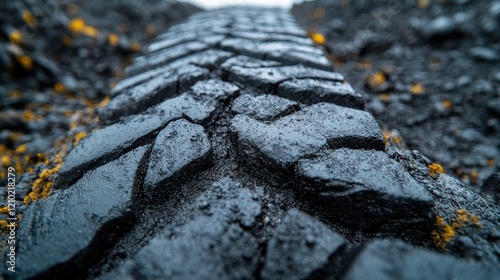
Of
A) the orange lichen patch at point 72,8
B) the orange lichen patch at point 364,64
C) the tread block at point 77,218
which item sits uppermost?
the orange lichen patch at point 72,8

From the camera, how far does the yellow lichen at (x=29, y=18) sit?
1600 millimetres

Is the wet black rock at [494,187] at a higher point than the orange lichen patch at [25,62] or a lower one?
higher

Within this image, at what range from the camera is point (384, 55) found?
193cm

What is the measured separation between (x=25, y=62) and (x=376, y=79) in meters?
2.10

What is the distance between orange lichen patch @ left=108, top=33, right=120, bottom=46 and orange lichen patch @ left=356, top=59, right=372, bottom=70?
185cm

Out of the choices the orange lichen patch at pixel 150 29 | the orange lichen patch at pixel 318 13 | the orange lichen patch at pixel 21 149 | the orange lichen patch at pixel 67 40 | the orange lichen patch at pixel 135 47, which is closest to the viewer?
the orange lichen patch at pixel 21 149

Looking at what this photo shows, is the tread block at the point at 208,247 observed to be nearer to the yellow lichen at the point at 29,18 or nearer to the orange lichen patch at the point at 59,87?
the orange lichen patch at the point at 59,87

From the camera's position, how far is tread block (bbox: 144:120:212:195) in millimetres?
682

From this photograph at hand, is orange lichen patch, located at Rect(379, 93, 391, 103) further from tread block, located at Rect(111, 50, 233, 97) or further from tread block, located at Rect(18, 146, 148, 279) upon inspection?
tread block, located at Rect(18, 146, 148, 279)

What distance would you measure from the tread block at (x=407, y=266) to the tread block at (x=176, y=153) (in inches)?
17.8

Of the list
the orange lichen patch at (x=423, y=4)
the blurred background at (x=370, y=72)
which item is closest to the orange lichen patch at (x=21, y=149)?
the blurred background at (x=370, y=72)

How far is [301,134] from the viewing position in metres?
0.74

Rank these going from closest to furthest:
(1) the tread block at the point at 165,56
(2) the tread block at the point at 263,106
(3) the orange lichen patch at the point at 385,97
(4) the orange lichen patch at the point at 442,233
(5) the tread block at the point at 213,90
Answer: (4) the orange lichen patch at the point at 442,233
(2) the tread block at the point at 263,106
(5) the tread block at the point at 213,90
(1) the tread block at the point at 165,56
(3) the orange lichen patch at the point at 385,97

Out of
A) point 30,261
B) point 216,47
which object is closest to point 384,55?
point 216,47
